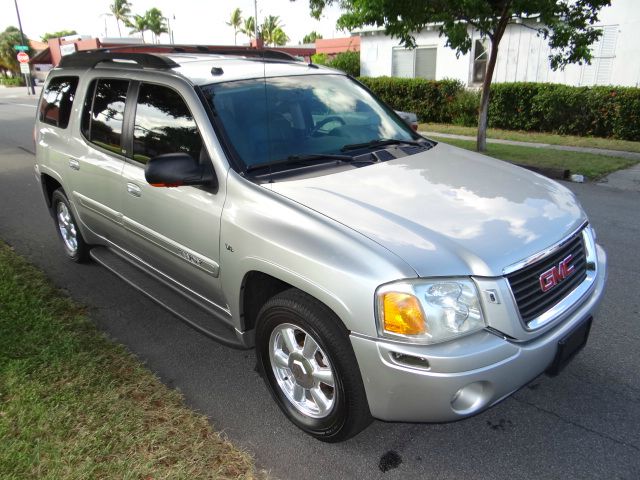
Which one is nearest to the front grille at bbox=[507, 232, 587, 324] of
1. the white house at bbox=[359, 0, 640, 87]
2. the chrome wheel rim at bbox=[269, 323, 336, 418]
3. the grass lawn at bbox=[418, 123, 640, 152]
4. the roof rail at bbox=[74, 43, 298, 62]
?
the chrome wheel rim at bbox=[269, 323, 336, 418]

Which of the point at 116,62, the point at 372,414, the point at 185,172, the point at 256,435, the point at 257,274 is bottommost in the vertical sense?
the point at 256,435

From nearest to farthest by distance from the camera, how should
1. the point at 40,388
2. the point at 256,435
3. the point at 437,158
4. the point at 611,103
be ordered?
the point at 256,435 → the point at 40,388 → the point at 437,158 → the point at 611,103

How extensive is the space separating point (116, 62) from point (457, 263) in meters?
3.22

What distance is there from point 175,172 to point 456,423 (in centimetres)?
206

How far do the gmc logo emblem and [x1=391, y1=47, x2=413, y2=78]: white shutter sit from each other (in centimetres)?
1692

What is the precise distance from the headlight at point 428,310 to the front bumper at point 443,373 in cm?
5

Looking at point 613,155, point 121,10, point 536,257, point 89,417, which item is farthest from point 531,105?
point 121,10

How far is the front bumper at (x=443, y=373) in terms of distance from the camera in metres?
2.20

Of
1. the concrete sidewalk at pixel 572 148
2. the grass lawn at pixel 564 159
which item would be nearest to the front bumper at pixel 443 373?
the grass lawn at pixel 564 159

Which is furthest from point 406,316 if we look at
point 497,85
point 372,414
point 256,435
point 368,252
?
point 497,85

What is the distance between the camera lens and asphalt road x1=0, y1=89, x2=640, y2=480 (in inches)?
102

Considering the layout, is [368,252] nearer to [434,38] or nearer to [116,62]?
[116,62]

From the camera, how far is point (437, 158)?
3.52m

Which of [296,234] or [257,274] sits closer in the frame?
[296,234]
